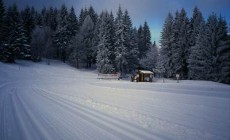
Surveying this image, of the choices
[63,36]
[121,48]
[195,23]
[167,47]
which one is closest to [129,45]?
[121,48]

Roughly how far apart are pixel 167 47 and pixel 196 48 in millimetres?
6872

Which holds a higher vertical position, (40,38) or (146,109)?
(40,38)

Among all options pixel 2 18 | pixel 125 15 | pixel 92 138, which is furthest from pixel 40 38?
pixel 92 138

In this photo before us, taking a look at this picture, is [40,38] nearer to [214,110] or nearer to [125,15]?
[125,15]

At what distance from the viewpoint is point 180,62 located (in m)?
46.2

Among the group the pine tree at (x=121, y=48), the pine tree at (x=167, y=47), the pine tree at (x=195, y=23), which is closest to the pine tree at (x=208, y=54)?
the pine tree at (x=195, y=23)

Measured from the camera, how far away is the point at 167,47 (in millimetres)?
48156

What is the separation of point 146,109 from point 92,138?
5.20 m

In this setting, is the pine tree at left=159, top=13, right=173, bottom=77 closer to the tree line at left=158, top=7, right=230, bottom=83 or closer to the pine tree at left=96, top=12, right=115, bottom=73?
the tree line at left=158, top=7, right=230, bottom=83

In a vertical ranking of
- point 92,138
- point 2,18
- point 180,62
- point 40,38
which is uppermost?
point 2,18

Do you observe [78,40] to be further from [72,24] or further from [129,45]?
[129,45]

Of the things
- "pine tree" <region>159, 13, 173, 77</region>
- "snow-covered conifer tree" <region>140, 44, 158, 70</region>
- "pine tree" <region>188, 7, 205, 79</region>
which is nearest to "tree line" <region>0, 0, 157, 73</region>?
"snow-covered conifer tree" <region>140, 44, 158, 70</region>

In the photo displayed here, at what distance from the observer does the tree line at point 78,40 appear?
47.2 m

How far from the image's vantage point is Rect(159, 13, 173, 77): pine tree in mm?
46875
